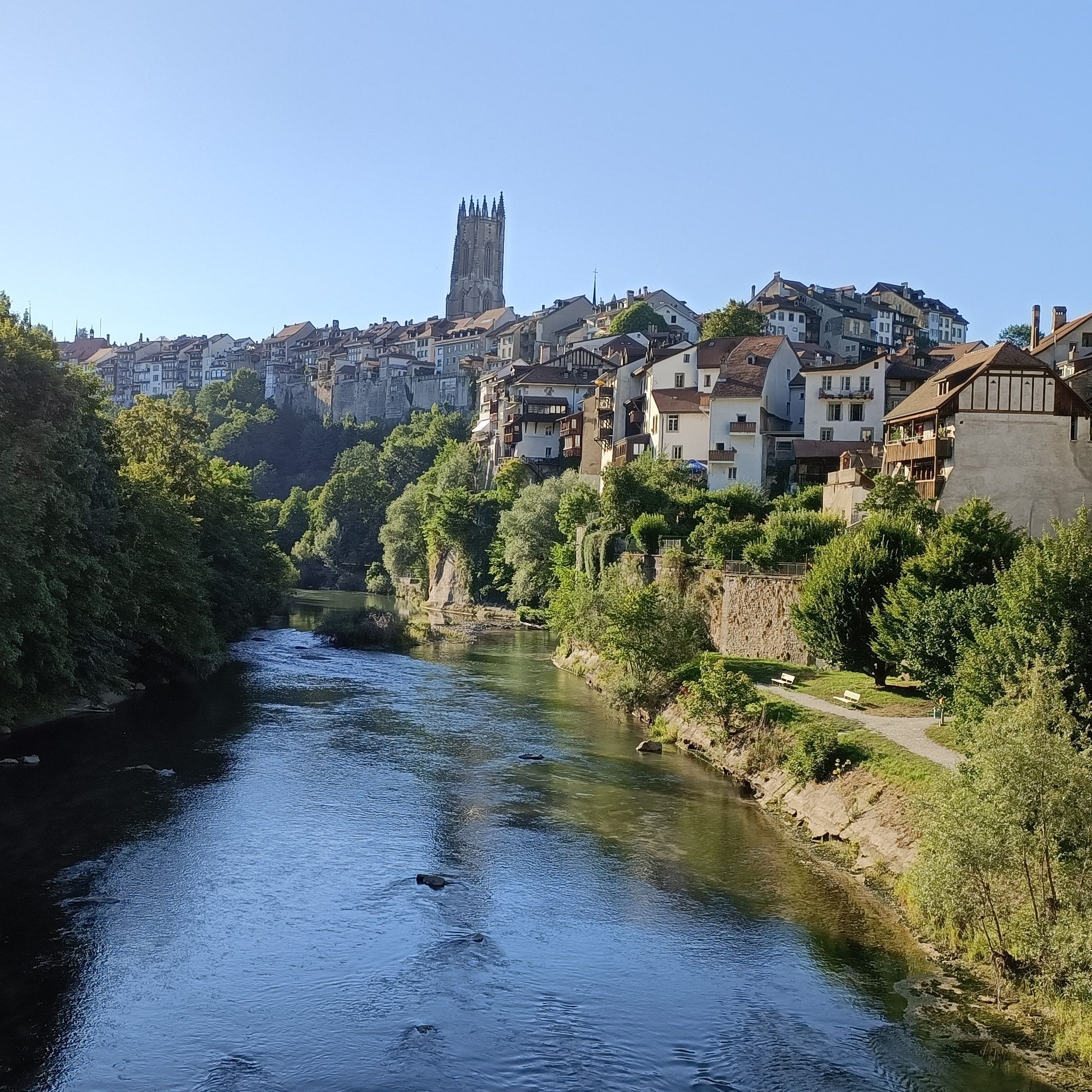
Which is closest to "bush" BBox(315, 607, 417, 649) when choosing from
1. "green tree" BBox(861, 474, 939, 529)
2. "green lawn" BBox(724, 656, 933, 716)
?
"green lawn" BBox(724, 656, 933, 716)

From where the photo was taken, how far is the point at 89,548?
136 ft

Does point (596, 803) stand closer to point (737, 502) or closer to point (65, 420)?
point (65, 420)

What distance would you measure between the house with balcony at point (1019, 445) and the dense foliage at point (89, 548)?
32.2 meters

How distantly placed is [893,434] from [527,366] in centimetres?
5543

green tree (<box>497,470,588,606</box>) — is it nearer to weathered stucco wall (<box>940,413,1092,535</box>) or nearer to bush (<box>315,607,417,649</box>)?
bush (<box>315,607,417,649</box>)

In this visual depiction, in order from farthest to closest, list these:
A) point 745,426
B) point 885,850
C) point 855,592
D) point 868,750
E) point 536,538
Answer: point 536,538 → point 745,426 → point 855,592 → point 868,750 → point 885,850

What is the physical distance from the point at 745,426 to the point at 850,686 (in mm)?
34903

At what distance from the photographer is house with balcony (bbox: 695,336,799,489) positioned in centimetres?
7344

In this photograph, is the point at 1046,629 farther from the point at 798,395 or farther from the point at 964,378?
→ the point at 798,395

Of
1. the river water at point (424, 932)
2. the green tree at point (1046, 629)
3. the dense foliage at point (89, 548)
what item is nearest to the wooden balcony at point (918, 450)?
the river water at point (424, 932)

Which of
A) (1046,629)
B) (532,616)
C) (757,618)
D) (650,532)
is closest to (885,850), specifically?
(1046,629)

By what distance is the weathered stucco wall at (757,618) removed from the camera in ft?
154

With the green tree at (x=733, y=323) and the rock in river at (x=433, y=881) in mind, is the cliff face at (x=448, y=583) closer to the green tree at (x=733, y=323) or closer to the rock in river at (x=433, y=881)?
the green tree at (x=733, y=323)

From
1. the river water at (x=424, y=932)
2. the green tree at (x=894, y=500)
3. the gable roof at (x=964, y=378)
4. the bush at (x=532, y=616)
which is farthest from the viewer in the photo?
the bush at (x=532, y=616)
